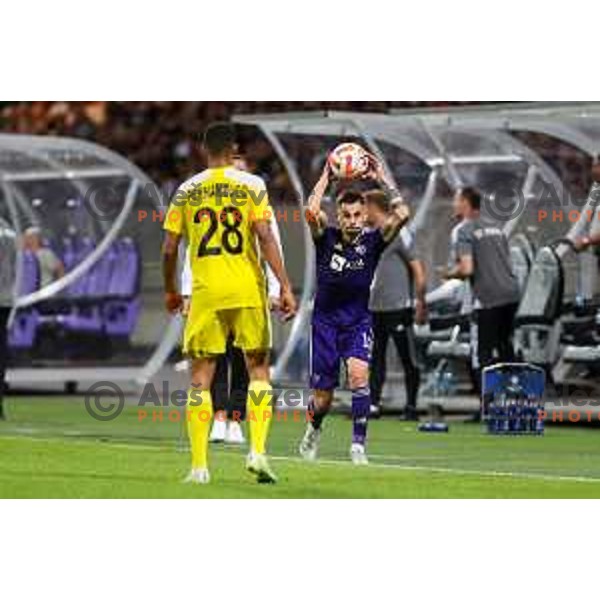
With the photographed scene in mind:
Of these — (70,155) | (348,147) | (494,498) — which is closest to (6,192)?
(70,155)

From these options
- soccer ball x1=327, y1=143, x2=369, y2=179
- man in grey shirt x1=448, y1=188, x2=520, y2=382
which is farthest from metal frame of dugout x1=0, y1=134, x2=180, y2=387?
soccer ball x1=327, y1=143, x2=369, y2=179

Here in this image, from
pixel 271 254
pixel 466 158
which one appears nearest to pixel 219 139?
pixel 271 254

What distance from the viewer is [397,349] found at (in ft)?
79.2

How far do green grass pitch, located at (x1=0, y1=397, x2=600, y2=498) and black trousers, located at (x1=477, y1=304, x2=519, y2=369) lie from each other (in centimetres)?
69

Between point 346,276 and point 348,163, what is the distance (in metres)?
0.84

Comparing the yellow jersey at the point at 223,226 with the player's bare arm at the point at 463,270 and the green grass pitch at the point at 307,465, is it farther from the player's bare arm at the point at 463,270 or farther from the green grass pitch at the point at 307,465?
the player's bare arm at the point at 463,270

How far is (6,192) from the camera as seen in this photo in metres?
30.6

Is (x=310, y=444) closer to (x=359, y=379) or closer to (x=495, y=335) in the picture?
(x=359, y=379)

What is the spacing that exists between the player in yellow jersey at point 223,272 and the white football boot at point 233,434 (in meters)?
4.21

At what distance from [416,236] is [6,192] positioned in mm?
6747

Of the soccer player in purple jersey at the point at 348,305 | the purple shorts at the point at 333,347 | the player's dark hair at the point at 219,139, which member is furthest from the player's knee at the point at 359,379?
the player's dark hair at the point at 219,139

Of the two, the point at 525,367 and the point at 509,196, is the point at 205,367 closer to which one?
the point at 525,367

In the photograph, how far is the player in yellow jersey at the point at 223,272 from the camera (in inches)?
615

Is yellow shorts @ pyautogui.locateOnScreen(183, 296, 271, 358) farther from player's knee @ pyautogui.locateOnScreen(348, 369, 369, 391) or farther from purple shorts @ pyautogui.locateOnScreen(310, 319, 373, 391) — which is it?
purple shorts @ pyautogui.locateOnScreen(310, 319, 373, 391)
